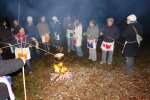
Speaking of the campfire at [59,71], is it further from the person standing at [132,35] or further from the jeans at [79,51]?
the person standing at [132,35]

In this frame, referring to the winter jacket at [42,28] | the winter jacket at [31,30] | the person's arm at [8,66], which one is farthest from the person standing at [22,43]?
the person's arm at [8,66]

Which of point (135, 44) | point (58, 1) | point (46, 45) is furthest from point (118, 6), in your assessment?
point (135, 44)

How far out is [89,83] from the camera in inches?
384

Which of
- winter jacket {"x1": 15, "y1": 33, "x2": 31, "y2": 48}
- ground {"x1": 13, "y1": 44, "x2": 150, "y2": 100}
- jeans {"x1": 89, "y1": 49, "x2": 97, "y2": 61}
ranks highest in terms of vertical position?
winter jacket {"x1": 15, "y1": 33, "x2": 31, "y2": 48}

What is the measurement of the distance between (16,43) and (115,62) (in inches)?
203

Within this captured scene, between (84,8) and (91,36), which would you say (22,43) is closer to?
(91,36)

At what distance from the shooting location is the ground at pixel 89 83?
348 inches

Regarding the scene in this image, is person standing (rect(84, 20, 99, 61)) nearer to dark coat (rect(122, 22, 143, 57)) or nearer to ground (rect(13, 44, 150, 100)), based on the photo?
ground (rect(13, 44, 150, 100))

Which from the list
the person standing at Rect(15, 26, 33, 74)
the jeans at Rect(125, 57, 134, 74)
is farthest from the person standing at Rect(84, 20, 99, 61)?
the person standing at Rect(15, 26, 33, 74)

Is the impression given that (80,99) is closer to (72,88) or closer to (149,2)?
(72,88)

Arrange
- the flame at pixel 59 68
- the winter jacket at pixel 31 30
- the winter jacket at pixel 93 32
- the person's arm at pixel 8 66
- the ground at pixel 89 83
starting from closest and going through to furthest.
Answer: the person's arm at pixel 8 66 < the ground at pixel 89 83 < the flame at pixel 59 68 < the winter jacket at pixel 93 32 < the winter jacket at pixel 31 30

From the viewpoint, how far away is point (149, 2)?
73.7ft

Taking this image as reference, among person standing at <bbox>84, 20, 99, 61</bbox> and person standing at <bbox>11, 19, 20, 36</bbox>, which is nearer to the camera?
person standing at <bbox>11, 19, 20, 36</bbox>

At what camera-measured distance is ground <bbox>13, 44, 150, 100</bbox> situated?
8.84 metres
